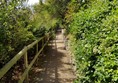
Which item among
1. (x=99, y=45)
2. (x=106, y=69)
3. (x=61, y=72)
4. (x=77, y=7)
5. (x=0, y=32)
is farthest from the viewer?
(x=77, y=7)

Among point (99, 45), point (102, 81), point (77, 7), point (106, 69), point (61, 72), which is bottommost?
point (61, 72)

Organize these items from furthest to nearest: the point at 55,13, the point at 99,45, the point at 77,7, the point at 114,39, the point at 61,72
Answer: the point at 55,13 < the point at 77,7 < the point at 61,72 < the point at 99,45 < the point at 114,39

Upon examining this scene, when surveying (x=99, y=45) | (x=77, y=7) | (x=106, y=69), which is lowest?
(x=106, y=69)

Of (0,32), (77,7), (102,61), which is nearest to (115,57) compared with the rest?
(102,61)

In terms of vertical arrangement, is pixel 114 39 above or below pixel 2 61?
above

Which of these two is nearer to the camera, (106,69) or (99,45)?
(106,69)

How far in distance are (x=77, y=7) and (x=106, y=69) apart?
8377 mm

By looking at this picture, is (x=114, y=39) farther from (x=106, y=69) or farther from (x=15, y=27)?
(x=15, y=27)

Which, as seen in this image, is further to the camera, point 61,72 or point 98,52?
point 61,72

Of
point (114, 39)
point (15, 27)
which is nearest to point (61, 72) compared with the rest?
point (15, 27)

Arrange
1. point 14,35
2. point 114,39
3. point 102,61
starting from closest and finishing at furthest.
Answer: point 102,61 → point 114,39 → point 14,35

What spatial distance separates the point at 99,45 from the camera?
2.90 meters

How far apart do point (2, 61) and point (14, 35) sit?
3.50 ft

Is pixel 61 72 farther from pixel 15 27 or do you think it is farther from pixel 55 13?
pixel 55 13
